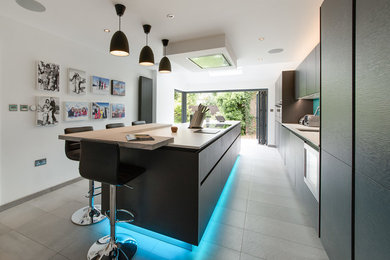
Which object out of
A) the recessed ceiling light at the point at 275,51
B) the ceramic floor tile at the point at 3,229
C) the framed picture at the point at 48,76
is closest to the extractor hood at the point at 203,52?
the recessed ceiling light at the point at 275,51

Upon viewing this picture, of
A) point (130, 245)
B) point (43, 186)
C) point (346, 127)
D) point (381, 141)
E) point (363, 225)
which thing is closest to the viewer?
point (381, 141)

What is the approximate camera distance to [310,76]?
2.95m

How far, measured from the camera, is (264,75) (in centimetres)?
622

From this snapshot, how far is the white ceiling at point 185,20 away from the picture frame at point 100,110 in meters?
1.10

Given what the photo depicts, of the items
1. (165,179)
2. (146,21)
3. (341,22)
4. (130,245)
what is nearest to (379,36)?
(341,22)

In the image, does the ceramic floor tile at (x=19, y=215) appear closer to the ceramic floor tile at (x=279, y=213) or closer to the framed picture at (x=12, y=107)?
the framed picture at (x=12, y=107)

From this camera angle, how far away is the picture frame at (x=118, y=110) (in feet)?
12.5

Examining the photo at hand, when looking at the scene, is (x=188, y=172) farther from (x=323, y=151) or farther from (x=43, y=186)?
(x=43, y=186)

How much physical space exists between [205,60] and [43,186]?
3.50 m

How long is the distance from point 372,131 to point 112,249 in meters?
1.91

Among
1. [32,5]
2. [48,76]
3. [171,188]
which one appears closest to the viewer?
[171,188]

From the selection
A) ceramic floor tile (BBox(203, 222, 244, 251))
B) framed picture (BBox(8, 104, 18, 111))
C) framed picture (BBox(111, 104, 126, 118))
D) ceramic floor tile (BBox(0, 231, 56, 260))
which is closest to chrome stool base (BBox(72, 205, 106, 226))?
ceramic floor tile (BBox(0, 231, 56, 260))

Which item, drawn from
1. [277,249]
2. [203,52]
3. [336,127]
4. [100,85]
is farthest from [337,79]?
[100,85]

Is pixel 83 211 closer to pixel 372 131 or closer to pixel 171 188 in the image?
pixel 171 188
